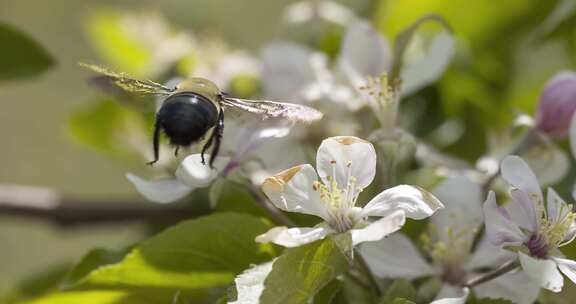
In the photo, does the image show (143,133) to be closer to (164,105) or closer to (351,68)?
(351,68)

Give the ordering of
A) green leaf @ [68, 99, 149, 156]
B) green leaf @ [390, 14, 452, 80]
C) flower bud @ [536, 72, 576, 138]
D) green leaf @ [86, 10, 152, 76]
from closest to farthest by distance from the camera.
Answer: flower bud @ [536, 72, 576, 138], green leaf @ [390, 14, 452, 80], green leaf @ [68, 99, 149, 156], green leaf @ [86, 10, 152, 76]

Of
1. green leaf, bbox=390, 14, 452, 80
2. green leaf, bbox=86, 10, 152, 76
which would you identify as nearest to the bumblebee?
green leaf, bbox=390, 14, 452, 80

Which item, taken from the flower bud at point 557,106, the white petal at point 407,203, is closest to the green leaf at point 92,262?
the white petal at point 407,203

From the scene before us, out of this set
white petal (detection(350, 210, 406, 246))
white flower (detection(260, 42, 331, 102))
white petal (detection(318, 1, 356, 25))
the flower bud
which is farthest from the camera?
white petal (detection(318, 1, 356, 25))

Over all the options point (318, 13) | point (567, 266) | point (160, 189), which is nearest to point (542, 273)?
point (567, 266)

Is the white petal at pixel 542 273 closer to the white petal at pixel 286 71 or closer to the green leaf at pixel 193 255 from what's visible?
the green leaf at pixel 193 255

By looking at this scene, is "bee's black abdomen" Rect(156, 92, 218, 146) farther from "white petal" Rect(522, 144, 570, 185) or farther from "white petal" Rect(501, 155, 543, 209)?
"white petal" Rect(522, 144, 570, 185)

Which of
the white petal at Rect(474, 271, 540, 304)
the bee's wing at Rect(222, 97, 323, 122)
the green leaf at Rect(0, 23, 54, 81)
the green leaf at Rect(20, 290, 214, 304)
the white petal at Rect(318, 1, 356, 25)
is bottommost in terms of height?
the white petal at Rect(474, 271, 540, 304)
